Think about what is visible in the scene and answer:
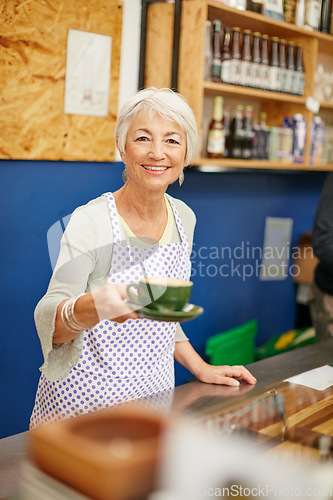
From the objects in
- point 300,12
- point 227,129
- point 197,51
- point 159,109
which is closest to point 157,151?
point 159,109

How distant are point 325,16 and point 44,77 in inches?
82.6

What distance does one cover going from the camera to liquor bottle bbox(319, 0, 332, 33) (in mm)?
3752

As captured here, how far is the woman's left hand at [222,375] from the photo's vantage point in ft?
5.70

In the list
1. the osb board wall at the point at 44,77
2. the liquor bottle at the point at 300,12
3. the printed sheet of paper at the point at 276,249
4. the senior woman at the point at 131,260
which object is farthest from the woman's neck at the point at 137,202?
the printed sheet of paper at the point at 276,249

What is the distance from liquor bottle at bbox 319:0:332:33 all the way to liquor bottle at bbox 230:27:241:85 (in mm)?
851

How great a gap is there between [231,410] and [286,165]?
2.54 m

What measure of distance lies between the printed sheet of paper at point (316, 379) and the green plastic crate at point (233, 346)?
1.71 metres

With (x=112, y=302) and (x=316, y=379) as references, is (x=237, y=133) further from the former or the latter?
(x=112, y=302)

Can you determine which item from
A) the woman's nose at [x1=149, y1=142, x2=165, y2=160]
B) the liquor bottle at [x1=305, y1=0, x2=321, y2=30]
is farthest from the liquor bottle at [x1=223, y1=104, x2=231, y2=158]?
the woman's nose at [x1=149, y1=142, x2=165, y2=160]

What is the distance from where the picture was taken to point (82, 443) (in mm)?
761

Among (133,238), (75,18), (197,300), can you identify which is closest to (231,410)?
(133,238)

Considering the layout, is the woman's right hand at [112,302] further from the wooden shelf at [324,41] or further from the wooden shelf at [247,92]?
the wooden shelf at [324,41]

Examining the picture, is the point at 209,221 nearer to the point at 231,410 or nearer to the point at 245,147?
the point at 245,147

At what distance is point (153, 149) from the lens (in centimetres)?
169
